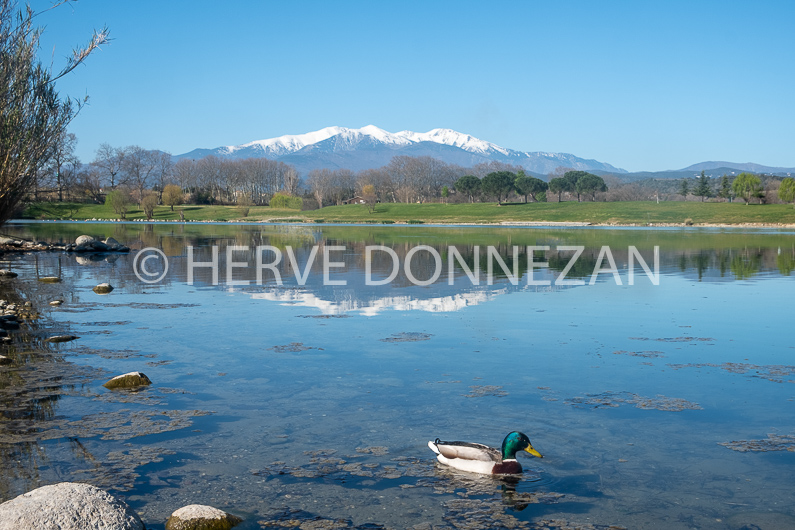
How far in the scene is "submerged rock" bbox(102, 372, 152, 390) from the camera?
10.0 meters

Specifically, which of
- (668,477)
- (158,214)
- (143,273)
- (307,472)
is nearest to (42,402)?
(307,472)

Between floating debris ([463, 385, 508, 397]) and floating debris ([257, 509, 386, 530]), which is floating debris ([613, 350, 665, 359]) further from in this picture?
floating debris ([257, 509, 386, 530])

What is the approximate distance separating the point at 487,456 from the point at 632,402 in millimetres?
3455

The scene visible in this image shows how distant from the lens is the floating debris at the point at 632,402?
9375mm

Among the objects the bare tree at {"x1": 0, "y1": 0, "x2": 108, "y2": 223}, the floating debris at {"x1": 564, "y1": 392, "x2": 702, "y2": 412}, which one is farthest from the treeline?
the floating debris at {"x1": 564, "y1": 392, "x2": 702, "y2": 412}

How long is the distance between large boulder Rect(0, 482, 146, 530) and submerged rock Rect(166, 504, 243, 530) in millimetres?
383

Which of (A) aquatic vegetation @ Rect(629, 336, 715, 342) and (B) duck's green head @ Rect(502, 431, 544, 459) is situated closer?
(B) duck's green head @ Rect(502, 431, 544, 459)

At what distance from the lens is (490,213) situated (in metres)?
113

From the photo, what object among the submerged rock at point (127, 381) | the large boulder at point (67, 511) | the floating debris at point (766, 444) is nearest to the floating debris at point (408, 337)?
the submerged rock at point (127, 381)

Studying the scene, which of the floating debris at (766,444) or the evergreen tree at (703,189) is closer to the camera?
the floating debris at (766,444)

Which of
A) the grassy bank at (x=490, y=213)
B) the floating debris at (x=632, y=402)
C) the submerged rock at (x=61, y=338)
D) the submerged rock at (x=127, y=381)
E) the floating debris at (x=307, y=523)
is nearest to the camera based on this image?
the floating debris at (x=307, y=523)

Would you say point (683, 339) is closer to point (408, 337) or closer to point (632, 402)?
point (632, 402)

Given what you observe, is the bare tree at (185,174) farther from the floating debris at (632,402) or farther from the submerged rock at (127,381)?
the floating debris at (632,402)

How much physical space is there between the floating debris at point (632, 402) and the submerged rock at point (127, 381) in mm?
6273
